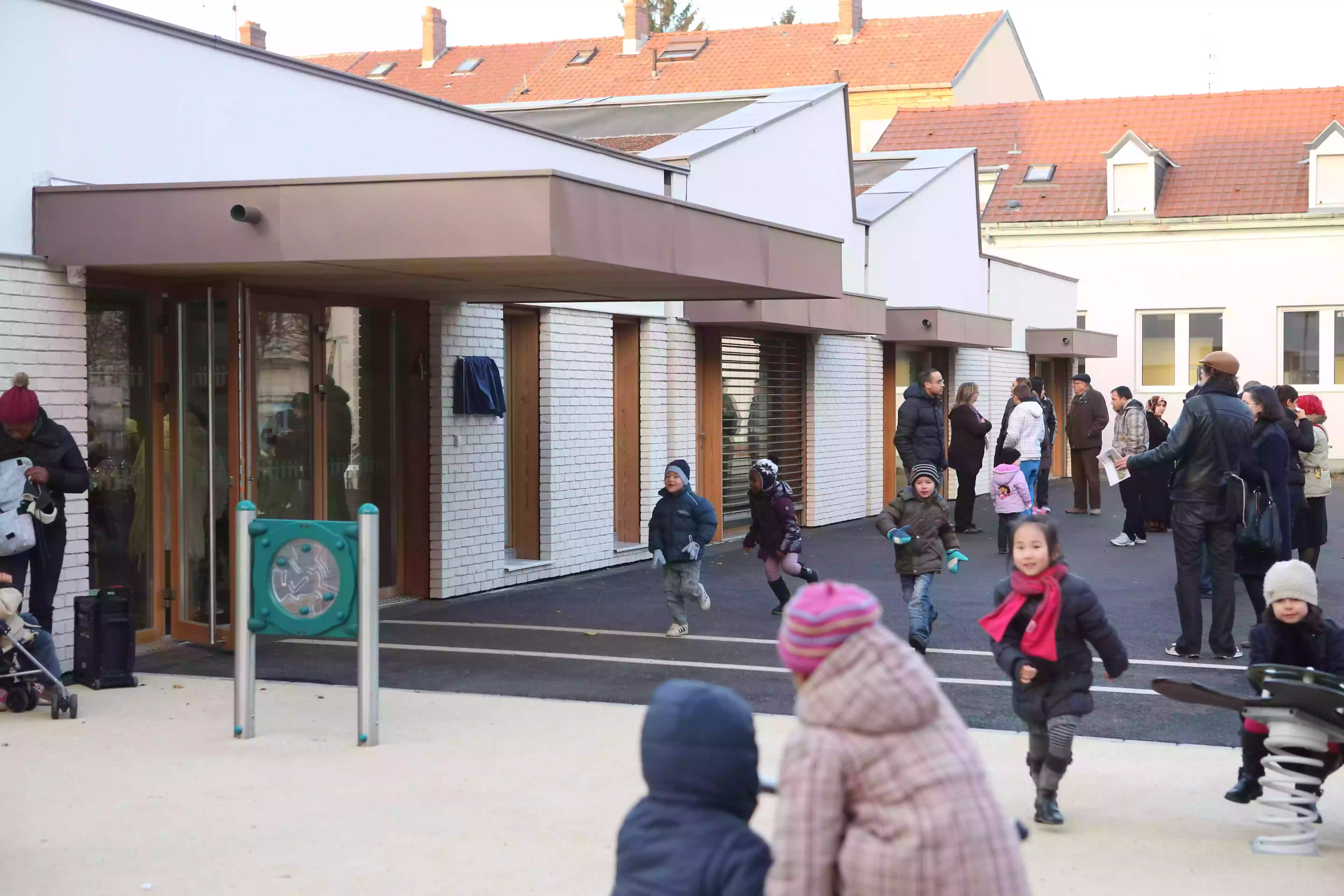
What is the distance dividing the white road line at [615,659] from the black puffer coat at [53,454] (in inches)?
72.9

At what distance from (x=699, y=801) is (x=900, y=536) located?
22.5 feet

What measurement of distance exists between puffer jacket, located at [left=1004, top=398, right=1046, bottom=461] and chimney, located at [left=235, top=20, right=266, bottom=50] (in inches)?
1099

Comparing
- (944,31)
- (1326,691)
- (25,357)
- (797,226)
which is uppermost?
(944,31)

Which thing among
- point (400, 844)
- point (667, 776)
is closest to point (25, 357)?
point (400, 844)

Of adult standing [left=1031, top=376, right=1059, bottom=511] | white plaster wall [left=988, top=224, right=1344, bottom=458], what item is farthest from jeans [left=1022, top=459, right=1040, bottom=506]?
white plaster wall [left=988, top=224, right=1344, bottom=458]

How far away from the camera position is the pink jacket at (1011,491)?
584 inches

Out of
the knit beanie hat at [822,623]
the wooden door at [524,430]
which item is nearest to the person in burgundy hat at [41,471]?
the wooden door at [524,430]

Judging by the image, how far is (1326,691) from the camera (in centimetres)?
534

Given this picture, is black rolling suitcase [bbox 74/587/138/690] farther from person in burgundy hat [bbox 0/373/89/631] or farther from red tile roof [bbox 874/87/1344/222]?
red tile roof [bbox 874/87/1344/222]

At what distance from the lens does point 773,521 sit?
11.3 m

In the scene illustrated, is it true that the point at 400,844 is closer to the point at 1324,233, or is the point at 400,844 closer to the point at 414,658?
the point at 414,658

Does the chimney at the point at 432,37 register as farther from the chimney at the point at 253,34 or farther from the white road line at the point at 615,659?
the white road line at the point at 615,659

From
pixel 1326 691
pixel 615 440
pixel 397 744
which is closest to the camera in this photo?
pixel 1326 691

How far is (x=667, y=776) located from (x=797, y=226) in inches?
633
